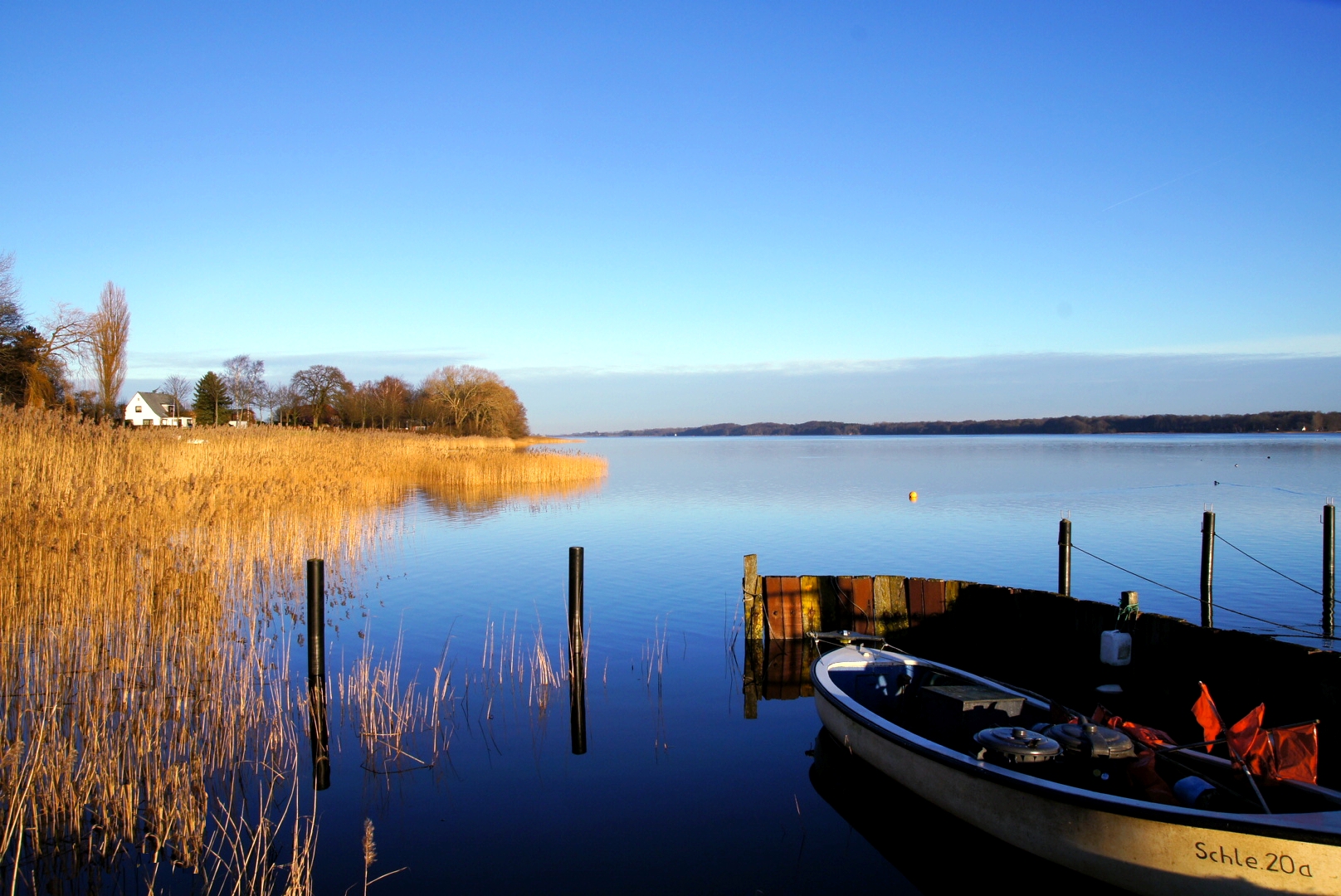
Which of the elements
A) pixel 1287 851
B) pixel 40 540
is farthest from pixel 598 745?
pixel 40 540

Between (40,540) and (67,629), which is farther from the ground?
(40,540)

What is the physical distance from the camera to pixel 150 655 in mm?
8688

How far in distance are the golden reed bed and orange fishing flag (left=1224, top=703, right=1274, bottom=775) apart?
18.1 ft

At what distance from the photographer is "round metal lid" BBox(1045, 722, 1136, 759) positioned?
5.65m

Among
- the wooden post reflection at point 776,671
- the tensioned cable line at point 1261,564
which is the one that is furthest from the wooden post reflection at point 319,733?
the tensioned cable line at point 1261,564

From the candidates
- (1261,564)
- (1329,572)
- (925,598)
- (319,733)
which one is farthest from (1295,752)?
(1261,564)

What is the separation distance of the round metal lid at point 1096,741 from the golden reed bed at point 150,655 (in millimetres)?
4772

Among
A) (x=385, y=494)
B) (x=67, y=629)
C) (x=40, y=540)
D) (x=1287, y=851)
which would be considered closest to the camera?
(x=1287, y=851)

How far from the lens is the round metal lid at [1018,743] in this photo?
5680 mm

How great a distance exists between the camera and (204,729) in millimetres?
7121

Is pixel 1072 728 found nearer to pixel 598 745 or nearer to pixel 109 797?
pixel 598 745

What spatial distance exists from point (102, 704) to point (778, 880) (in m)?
5.74

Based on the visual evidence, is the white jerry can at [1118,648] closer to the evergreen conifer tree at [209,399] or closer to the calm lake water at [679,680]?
the calm lake water at [679,680]

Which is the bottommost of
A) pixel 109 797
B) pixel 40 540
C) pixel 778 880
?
pixel 778 880
